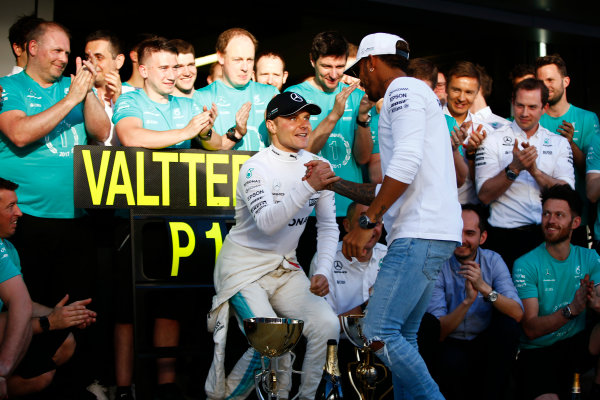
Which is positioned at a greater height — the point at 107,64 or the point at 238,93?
the point at 107,64

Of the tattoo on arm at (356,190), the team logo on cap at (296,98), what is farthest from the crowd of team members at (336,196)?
the tattoo on arm at (356,190)

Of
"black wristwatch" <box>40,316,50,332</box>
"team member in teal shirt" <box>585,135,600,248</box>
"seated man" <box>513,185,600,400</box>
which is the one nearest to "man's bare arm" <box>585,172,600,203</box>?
"team member in teal shirt" <box>585,135,600,248</box>

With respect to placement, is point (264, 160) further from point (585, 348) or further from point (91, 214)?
point (585, 348)

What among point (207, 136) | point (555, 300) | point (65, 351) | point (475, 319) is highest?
point (207, 136)

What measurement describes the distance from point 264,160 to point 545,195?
2241mm

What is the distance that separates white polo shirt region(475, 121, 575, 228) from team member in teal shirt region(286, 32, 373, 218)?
0.97 metres

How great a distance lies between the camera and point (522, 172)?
5.72m

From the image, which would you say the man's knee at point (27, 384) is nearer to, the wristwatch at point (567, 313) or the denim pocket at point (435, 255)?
the denim pocket at point (435, 255)

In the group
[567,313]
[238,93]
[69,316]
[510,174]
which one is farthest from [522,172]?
[69,316]

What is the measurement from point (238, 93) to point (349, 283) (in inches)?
65.4

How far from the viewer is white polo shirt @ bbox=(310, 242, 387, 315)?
198 inches

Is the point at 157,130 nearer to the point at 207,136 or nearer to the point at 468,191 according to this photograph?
the point at 207,136

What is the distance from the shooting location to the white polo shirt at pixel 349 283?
16.5 feet

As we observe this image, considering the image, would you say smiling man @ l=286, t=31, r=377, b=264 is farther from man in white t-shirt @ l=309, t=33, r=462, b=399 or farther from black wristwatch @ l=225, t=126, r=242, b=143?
man in white t-shirt @ l=309, t=33, r=462, b=399
